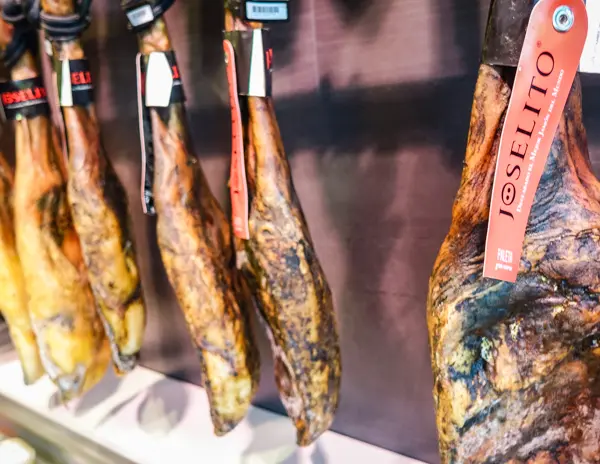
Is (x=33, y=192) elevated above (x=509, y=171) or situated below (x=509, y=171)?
below

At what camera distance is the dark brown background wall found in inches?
36.2

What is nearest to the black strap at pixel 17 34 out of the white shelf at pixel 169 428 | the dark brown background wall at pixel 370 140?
the dark brown background wall at pixel 370 140

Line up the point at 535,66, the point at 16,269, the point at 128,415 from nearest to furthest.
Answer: the point at 535,66, the point at 16,269, the point at 128,415

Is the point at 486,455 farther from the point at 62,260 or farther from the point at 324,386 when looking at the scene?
the point at 62,260

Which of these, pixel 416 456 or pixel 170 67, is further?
pixel 416 456

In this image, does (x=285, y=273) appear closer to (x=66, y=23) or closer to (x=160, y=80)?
(x=160, y=80)

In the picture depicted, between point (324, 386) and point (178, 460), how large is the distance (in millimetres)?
480

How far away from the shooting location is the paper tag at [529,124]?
53 centimetres

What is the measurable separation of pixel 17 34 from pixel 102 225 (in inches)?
15.8

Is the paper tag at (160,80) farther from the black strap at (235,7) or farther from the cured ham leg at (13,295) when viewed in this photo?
the cured ham leg at (13,295)

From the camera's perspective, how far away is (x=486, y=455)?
0.59 meters

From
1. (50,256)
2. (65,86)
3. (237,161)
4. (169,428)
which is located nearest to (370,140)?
(237,161)

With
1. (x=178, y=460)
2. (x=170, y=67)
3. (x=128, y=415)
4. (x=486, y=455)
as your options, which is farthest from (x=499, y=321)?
(x=128, y=415)

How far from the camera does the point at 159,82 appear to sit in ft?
3.00
